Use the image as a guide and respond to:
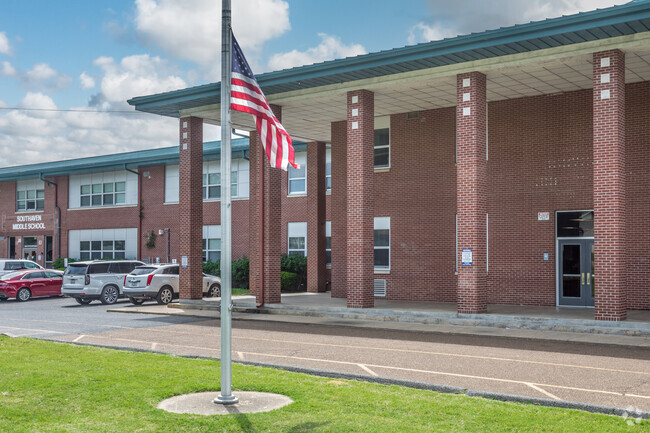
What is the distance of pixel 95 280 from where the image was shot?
94.7ft

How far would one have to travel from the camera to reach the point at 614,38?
1777cm

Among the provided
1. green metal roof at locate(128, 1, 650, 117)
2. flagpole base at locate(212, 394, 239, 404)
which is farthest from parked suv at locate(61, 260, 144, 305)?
flagpole base at locate(212, 394, 239, 404)

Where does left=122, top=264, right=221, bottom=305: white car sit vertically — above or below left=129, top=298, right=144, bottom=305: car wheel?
above

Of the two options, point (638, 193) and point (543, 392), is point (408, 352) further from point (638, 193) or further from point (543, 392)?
point (638, 193)

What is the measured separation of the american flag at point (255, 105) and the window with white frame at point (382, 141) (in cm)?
1748

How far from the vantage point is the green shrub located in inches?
1298

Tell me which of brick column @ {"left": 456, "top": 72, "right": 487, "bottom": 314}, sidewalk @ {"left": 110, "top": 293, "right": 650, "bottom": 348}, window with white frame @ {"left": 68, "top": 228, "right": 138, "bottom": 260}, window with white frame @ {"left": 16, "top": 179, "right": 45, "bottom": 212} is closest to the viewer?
sidewalk @ {"left": 110, "top": 293, "right": 650, "bottom": 348}

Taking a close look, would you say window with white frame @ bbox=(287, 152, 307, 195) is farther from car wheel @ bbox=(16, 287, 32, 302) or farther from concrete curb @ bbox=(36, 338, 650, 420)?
concrete curb @ bbox=(36, 338, 650, 420)

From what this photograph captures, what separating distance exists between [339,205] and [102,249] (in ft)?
73.0

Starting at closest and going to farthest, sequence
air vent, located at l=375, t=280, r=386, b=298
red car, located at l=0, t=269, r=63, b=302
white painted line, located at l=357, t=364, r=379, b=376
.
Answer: white painted line, located at l=357, t=364, r=379, b=376, air vent, located at l=375, t=280, r=386, b=298, red car, located at l=0, t=269, r=63, b=302

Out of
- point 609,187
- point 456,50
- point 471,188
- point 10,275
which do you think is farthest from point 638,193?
point 10,275

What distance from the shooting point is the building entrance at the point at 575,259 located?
73.6 ft

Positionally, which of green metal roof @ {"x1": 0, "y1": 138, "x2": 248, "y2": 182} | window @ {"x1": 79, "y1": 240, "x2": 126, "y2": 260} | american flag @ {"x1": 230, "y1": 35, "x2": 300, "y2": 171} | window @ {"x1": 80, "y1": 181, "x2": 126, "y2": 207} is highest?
green metal roof @ {"x1": 0, "y1": 138, "x2": 248, "y2": 182}

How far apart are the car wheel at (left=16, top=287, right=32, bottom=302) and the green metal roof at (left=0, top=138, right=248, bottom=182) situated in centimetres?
1166
